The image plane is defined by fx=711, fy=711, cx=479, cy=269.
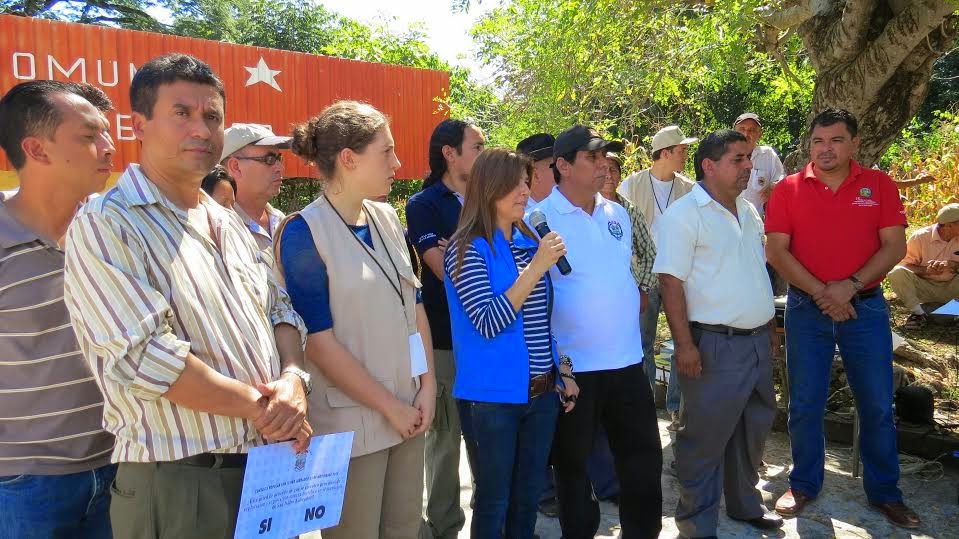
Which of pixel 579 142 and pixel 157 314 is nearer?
pixel 157 314

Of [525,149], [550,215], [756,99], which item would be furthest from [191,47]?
[756,99]

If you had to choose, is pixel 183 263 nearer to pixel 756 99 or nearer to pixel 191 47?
pixel 191 47

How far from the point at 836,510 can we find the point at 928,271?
496 cm

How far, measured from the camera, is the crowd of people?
1.91 meters

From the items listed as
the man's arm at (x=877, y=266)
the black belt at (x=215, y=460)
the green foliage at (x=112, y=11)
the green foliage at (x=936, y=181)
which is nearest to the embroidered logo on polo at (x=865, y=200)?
the man's arm at (x=877, y=266)

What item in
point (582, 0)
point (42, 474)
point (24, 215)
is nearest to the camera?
point (42, 474)

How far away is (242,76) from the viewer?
40.9 ft

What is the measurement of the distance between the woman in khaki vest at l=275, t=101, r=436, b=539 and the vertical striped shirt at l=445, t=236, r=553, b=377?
0.96 feet

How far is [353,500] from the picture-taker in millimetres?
2471

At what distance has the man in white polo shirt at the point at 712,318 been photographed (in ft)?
12.3

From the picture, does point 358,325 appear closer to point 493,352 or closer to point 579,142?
point 493,352

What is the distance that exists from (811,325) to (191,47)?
36.2ft

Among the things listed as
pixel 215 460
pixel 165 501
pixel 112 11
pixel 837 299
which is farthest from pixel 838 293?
pixel 112 11

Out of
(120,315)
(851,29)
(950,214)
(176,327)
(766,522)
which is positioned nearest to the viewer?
(120,315)
